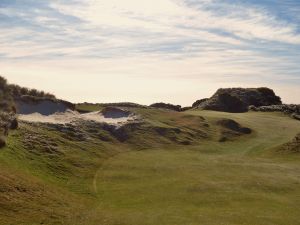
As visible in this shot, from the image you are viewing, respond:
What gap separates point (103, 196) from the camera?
35.8 metres

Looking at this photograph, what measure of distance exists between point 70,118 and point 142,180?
22.7m

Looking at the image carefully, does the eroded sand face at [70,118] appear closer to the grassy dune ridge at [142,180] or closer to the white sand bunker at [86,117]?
the white sand bunker at [86,117]

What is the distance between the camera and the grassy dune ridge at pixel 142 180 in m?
29.6

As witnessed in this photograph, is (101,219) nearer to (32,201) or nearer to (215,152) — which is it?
(32,201)

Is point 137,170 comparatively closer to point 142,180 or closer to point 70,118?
point 142,180

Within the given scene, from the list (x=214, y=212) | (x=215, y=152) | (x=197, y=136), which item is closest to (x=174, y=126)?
(x=197, y=136)

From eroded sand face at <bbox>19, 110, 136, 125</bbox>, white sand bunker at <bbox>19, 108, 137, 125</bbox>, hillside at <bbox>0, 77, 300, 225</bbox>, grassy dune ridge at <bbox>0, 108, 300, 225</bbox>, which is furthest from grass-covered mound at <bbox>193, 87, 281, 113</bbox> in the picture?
grassy dune ridge at <bbox>0, 108, 300, 225</bbox>

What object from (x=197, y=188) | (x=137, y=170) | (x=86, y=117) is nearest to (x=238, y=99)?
(x=86, y=117)

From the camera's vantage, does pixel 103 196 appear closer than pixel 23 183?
No

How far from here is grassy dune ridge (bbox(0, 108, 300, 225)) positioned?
2956cm

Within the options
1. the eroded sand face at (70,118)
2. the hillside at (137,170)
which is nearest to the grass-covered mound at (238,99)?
the hillside at (137,170)

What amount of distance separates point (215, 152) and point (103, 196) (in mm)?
26418

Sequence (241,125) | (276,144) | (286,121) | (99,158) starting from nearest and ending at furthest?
(99,158) < (276,144) < (241,125) < (286,121)

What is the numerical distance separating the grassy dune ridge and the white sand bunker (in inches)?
128
